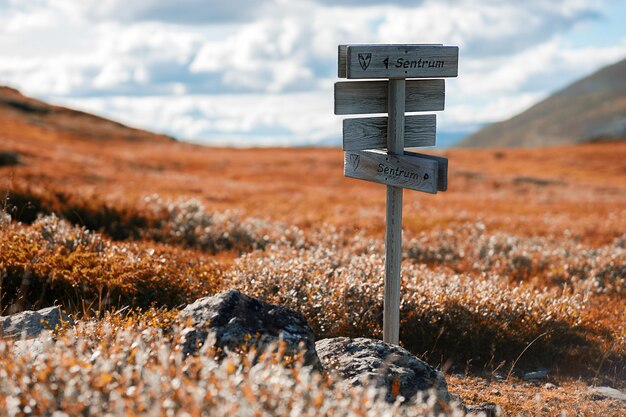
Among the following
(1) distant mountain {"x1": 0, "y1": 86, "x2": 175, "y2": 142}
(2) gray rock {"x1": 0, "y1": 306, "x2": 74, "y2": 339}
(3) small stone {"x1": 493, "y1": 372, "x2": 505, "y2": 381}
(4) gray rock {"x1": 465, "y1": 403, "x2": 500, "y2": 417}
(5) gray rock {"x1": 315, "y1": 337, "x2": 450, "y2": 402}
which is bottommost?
(3) small stone {"x1": 493, "y1": 372, "x2": 505, "y2": 381}

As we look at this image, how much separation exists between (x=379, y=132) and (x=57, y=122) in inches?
3097

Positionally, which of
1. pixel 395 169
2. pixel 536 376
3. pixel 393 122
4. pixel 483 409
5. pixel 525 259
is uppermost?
pixel 393 122

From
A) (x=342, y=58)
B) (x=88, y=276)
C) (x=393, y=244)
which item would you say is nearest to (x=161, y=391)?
(x=393, y=244)

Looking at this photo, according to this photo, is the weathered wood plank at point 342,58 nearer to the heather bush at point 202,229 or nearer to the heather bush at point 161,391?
the heather bush at point 161,391

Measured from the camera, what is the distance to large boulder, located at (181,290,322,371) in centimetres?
625

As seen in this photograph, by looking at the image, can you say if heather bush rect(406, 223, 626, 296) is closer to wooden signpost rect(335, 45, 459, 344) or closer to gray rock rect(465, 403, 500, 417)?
wooden signpost rect(335, 45, 459, 344)

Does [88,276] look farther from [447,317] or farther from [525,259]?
[525,259]

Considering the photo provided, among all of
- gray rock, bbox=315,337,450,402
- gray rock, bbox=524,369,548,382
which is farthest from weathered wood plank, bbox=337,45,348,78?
gray rock, bbox=524,369,548,382

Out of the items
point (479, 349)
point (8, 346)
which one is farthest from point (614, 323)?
point (8, 346)

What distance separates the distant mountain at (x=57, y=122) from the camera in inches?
2729

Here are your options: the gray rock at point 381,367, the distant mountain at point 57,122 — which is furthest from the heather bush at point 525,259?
the distant mountain at point 57,122

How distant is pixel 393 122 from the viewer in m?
8.10

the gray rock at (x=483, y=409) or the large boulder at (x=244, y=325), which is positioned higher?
the large boulder at (x=244, y=325)

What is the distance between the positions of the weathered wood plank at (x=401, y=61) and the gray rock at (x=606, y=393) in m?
4.52
